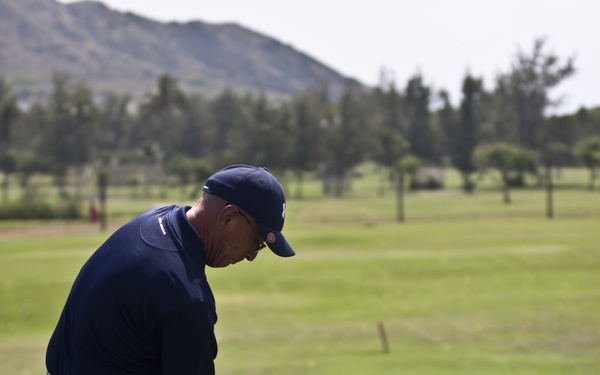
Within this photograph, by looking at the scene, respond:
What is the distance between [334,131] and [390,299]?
90526 mm

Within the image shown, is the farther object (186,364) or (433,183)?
(433,183)

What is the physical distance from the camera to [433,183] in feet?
330

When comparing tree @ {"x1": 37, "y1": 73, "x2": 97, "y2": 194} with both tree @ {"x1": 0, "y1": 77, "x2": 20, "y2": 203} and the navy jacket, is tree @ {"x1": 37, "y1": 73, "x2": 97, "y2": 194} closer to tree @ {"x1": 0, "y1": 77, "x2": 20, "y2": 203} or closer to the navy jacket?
tree @ {"x1": 0, "y1": 77, "x2": 20, "y2": 203}

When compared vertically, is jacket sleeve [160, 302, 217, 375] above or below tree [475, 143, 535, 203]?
below

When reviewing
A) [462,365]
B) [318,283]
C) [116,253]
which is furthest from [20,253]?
[116,253]

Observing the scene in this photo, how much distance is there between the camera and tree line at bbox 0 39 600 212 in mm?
112250

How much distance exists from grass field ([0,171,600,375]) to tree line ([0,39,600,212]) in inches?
1844

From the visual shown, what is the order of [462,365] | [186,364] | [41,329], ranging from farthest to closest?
1. [41,329]
2. [462,365]
3. [186,364]

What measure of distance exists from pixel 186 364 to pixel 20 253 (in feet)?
125

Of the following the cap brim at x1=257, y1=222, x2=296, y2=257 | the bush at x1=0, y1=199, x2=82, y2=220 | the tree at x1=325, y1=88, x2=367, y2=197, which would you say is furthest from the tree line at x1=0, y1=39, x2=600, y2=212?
the cap brim at x1=257, y1=222, x2=296, y2=257

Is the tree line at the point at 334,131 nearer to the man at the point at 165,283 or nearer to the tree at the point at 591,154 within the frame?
the tree at the point at 591,154

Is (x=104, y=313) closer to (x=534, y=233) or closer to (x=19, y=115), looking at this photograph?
(x=534, y=233)

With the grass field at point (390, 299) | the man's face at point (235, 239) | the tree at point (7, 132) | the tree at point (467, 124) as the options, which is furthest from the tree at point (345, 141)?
the man's face at point (235, 239)

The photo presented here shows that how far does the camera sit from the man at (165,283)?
3.61m
